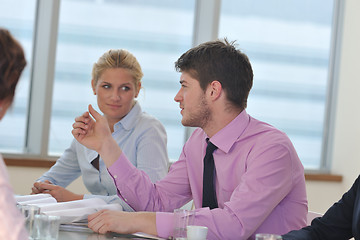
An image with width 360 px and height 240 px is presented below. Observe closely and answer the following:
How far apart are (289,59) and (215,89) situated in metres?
2.99

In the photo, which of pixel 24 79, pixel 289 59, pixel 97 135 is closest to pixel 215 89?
pixel 97 135

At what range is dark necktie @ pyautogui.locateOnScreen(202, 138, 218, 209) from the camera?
7.14ft

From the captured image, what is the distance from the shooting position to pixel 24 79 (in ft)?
14.2

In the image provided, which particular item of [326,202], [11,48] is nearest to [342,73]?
[326,202]

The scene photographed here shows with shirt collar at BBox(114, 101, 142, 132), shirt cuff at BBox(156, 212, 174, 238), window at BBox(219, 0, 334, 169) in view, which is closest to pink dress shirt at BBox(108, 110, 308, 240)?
shirt cuff at BBox(156, 212, 174, 238)

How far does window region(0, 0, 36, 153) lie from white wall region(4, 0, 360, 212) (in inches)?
97.8

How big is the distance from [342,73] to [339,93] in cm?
18

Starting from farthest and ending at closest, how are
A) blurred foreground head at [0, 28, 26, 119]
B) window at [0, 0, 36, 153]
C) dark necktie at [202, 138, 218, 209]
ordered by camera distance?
window at [0, 0, 36, 153] < dark necktie at [202, 138, 218, 209] < blurred foreground head at [0, 28, 26, 119]

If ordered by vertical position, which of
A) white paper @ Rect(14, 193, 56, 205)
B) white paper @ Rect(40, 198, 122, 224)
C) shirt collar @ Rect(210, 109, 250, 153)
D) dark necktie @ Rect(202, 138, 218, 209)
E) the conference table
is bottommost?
white paper @ Rect(14, 193, 56, 205)

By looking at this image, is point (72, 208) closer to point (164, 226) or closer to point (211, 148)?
point (164, 226)

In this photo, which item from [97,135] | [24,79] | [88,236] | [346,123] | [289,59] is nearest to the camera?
[88,236]

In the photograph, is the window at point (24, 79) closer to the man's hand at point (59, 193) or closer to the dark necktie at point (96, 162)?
the dark necktie at point (96, 162)

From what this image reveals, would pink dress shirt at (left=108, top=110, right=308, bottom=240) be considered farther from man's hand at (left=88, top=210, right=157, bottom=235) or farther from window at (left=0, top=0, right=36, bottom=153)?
window at (left=0, top=0, right=36, bottom=153)

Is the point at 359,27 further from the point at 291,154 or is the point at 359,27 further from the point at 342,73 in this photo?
the point at 291,154
